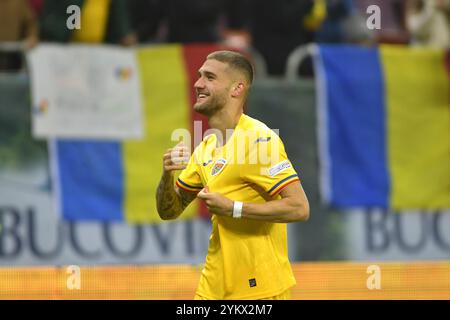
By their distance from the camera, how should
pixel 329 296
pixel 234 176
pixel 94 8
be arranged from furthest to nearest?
pixel 94 8 → pixel 329 296 → pixel 234 176

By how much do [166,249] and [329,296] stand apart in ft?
7.00

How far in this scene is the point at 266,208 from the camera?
259 inches

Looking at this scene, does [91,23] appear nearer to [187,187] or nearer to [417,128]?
[417,128]

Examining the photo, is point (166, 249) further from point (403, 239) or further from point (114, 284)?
point (403, 239)

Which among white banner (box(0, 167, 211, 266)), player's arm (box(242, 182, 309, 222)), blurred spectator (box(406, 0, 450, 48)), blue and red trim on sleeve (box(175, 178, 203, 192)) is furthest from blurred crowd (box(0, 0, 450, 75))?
player's arm (box(242, 182, 309, 222))

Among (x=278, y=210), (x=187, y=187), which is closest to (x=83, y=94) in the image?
(x=187, y=187)

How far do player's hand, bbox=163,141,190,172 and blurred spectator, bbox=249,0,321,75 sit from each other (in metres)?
6.40

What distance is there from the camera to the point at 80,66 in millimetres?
12359

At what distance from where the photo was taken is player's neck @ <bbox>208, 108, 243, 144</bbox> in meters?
6.86

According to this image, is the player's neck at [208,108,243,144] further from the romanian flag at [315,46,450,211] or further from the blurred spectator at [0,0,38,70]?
the romanian flag at [315,46,450,211]

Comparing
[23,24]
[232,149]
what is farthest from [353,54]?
[232,149]

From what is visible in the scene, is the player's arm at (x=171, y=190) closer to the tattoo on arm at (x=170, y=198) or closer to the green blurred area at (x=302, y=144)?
the tattoo on arm at (x=170, y=198)

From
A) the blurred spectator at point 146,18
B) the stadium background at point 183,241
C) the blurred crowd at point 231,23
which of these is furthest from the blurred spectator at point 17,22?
the blurred spectator at point 146,18

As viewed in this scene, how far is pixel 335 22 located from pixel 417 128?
174 cm
